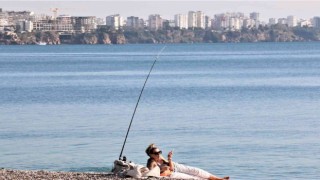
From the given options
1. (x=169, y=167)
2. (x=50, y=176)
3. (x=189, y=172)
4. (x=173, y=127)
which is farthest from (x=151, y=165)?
(x=173, y=127)

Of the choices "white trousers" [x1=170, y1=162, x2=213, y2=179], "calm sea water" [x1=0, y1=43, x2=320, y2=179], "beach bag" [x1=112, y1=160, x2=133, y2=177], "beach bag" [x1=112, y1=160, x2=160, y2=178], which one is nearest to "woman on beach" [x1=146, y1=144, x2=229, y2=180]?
"white trousers" [x1=170, y1=162, x2=213, y2=179]

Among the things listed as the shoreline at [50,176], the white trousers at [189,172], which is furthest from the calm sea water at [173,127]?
the shoreline at [50,176]

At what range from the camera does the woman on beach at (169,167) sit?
15.7m

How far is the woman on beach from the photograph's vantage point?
15727 mm

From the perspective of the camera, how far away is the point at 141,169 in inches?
603

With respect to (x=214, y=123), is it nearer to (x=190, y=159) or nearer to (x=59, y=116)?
(x=59, y=116)

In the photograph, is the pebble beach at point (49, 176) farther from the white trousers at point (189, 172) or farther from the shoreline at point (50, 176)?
the white trousers at point (189, 172)

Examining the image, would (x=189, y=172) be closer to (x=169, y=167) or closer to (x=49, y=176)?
(x=169, y=167)

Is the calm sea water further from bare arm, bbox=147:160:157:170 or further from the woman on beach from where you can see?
bare arm, bbox=147:160:157:170

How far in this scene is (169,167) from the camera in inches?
625

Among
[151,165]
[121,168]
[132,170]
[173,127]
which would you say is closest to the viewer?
[132,170]

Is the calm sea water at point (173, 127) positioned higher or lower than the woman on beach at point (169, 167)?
lower

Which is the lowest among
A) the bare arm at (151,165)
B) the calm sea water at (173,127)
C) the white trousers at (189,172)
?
the calm sea water at (173,127)

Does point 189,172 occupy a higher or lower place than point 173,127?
higher
